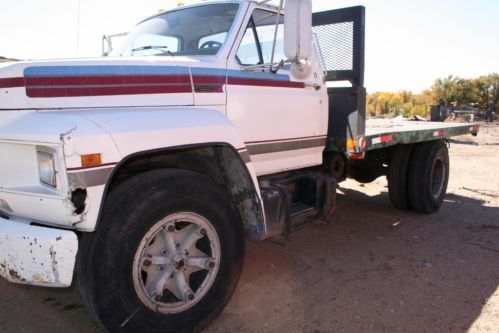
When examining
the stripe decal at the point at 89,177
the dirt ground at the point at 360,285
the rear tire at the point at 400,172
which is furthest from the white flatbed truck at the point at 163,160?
Answer: the rear tire at the point at 400,172

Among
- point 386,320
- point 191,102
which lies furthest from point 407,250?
point 191,102

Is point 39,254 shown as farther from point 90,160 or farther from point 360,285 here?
point 360,285

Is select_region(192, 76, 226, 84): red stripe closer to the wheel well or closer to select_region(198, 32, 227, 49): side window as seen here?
select_region(198, 32, 227, 49): side window

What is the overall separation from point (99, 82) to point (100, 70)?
78mm

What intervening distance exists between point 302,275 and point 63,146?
2.44 meters

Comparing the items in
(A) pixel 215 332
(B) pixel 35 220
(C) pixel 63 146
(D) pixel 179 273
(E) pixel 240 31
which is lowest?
(A) pixel 215 332

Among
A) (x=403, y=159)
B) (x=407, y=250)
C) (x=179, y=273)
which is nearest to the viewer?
(x=179, y=273)

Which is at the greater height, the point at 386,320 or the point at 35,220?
the point at 35,220

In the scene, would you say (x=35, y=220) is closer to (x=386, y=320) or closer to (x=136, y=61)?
(x=136, y=61)

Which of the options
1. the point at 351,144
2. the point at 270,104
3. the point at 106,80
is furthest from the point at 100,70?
the point at 351,144

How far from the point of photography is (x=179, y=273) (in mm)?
2967

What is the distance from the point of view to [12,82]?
8.35ft

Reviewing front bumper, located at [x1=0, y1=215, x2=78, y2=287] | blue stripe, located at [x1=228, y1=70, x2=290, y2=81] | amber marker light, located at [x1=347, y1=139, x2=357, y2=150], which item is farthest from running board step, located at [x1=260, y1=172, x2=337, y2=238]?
front bumper, located at [x1=0, y1=215, x2=78, y2=287]

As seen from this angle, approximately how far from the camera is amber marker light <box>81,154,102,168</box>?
2.42 meters
